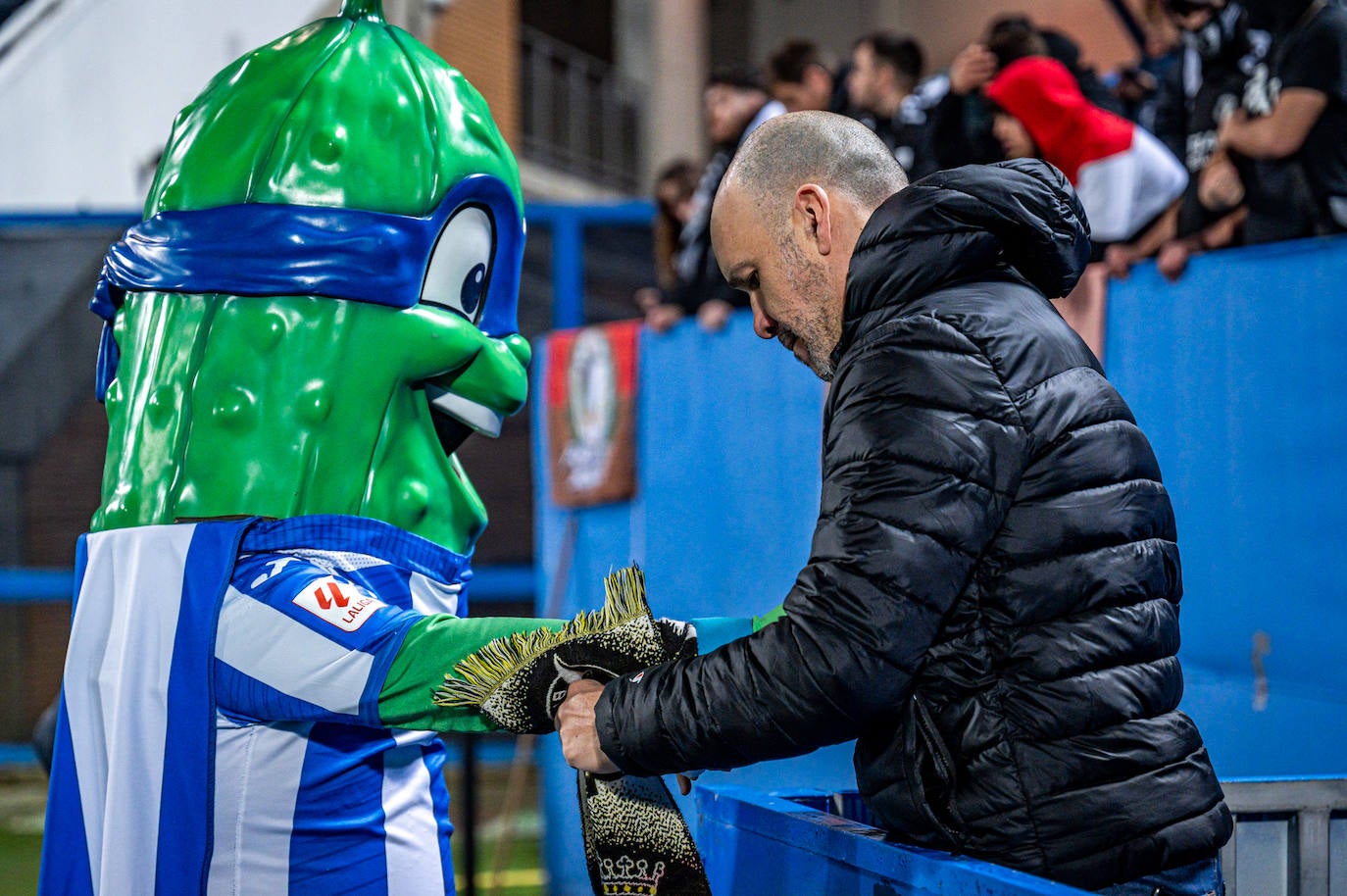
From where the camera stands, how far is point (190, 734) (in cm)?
227

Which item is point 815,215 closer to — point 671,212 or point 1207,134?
point 1207,134

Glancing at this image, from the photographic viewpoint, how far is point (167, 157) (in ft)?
8.40

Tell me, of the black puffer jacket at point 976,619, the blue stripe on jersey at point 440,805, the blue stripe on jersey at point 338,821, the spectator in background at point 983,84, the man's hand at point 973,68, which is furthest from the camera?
the man's hand at point 973,68

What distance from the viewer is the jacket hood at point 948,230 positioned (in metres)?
1.83

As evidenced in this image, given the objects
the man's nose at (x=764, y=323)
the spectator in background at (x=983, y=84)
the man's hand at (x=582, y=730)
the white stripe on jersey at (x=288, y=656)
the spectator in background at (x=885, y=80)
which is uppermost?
the spectator in background at (x=885, y=80)

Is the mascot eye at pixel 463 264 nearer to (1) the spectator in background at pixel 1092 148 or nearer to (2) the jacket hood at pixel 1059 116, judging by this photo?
(1) the spectator in background at pixel 1092 148

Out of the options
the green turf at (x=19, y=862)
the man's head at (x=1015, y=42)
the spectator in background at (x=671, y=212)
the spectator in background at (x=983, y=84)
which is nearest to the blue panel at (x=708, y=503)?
the spectator in background at (x=671, y=212)

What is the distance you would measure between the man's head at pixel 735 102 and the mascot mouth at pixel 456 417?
12.0 ft

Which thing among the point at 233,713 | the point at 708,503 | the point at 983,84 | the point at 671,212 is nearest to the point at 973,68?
the point at 983,84

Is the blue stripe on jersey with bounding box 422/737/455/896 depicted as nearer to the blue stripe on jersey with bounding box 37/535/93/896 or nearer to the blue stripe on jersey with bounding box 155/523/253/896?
the blue stripe on jersey with bounding box 155/523/253/896

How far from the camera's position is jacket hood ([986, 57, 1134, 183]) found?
455 centimetres

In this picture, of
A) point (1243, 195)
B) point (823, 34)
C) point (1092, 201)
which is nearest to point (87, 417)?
point (1092, 201)

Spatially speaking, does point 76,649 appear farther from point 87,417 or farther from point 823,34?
point 823,34

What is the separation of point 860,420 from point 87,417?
23.8 feet
